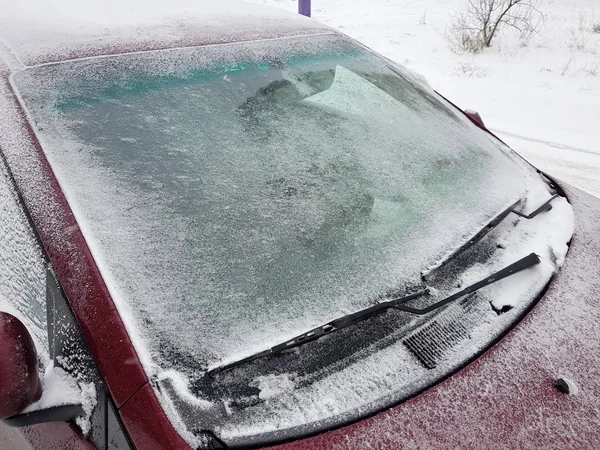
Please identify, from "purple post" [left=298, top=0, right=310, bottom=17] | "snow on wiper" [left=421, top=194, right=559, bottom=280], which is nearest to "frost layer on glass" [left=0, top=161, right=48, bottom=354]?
"snow on wiper" [left=421, top=194, right=559, bottom=280]

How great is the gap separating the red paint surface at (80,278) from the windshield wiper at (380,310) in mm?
175

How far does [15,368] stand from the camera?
0.87 metres

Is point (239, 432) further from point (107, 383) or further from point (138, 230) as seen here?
point (138, 230)

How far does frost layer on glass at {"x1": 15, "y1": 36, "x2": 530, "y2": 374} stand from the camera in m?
1.06

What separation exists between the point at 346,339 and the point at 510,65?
6.94m

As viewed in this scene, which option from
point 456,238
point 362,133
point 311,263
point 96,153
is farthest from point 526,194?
point 96,153

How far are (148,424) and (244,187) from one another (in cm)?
66

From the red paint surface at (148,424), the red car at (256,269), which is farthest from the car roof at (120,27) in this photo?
the red paint surface at (148,424)

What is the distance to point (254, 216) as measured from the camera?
125 cm

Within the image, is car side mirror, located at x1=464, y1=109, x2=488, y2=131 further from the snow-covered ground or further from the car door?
the car door

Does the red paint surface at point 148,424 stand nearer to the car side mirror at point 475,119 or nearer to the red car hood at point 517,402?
the red car hood at point 517,402

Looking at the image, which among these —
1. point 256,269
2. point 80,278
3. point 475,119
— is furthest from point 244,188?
point 475,119

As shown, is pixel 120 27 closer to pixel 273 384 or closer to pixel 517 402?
pixel 273 384

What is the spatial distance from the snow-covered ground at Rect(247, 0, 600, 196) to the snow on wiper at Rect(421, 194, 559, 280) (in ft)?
6.94
